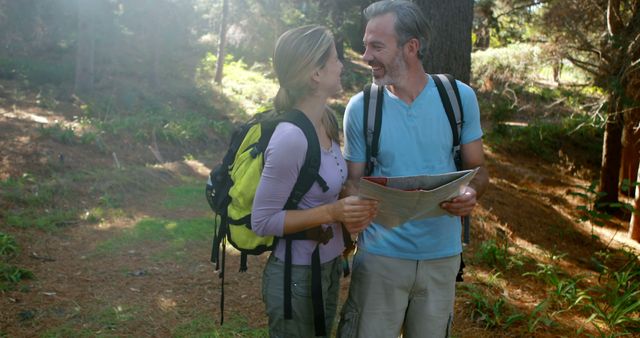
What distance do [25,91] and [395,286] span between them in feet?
58.3

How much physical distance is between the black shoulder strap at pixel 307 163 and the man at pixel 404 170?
293mm

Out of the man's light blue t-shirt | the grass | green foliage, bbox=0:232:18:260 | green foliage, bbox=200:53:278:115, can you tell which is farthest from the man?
green foliage, bbox=200:53:278:115

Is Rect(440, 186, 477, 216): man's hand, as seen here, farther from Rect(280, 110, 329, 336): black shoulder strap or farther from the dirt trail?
the dirt trail

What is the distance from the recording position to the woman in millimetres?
2492

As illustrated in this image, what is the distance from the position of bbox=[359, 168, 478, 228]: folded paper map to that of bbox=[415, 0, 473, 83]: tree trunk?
509 cm

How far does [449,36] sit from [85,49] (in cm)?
1434

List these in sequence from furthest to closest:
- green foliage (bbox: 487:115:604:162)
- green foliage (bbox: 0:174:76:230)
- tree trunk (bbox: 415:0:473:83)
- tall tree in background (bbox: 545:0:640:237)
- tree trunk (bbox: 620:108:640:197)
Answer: green foliage (bbox: 487:115:604:162), tree trunk (bbox: 620:108:640:197), tall tree in background (bbox: 545:0:640:237), green foliage (bbox: 0:174:76:230), tree trunk (bbox: 415:0:473:83)

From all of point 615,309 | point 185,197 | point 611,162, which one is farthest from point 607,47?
point 185,197

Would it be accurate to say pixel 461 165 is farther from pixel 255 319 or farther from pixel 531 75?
pixel 531 75

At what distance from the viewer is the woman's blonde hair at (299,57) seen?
8.55 ft

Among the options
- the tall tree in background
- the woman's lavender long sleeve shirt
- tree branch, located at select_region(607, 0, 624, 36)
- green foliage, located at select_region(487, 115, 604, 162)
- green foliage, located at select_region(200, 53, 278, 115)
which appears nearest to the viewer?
the woman's lavender long sleeve shirt

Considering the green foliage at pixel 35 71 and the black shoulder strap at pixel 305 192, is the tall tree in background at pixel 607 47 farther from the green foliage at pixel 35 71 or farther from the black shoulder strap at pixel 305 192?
the green foliage at pixel 35 71

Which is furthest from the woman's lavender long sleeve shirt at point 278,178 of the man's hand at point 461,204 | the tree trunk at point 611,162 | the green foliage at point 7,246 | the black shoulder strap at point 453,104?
the tree trunk at point 611,162

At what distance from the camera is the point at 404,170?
283 cm
